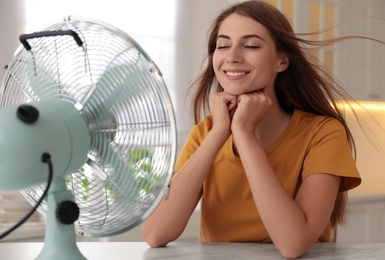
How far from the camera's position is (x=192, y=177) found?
1631 millimetres

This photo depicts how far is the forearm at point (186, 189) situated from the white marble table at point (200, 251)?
0.07m

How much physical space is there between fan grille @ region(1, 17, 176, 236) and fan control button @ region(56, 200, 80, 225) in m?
0.06

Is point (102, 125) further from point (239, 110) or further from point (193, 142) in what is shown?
point (193, 142)

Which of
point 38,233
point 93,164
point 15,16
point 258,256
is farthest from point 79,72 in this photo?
point 15,16

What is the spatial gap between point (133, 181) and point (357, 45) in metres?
3.38

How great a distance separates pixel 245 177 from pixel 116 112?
69cm

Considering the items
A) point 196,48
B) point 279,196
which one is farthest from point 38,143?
point 196,48

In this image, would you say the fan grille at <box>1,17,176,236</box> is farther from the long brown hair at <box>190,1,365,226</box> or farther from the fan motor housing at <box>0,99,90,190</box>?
the long brown hair at <box>190,1,365,226</box>

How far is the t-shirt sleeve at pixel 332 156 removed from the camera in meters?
1.59

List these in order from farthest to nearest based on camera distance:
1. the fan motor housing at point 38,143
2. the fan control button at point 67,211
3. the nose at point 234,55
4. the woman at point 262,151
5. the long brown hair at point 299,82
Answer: the long brown hair at point 299,82
the nose at point 234,55
the woman at point 262,151
the fan control button at point 67,211
the fan motor housing at point 38,143

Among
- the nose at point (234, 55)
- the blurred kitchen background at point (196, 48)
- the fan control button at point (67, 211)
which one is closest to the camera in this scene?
the fan control button at point (67, 211)

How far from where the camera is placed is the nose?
1.62 metres

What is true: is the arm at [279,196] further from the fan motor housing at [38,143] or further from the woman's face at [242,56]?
the fan motor housing at [38,143]

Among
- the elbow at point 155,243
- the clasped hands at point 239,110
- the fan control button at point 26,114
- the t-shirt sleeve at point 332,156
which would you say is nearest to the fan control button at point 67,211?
the fan control button at point 26,114
